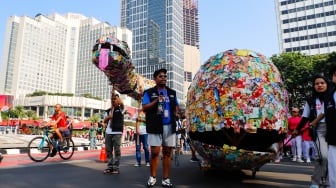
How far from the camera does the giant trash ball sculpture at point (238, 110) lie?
4914mm

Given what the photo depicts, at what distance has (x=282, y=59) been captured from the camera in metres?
29.5

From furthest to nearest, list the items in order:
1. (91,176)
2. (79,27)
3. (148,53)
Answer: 1. (79,27)
2. (148,53)
3. (91,176)

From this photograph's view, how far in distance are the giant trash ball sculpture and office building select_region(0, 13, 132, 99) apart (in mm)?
112766

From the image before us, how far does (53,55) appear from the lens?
135 meters

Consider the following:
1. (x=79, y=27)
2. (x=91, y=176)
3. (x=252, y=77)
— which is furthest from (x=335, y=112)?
(x=79, y=27)

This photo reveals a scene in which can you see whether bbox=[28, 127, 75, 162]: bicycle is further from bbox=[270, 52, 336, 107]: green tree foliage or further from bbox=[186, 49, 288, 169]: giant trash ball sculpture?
bbox=[270, 52, 336, 107]: green tree foliage

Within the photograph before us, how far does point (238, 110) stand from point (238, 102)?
0.14 meters

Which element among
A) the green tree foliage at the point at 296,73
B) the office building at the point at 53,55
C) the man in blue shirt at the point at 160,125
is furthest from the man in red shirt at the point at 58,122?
the office building at the point at 53,55

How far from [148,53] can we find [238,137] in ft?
416

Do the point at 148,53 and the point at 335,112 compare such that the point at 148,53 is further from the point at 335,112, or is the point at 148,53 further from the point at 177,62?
the point at 335,112

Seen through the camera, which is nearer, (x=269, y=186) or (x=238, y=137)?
(x=238, y=137)

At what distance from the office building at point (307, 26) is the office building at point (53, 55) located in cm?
5835

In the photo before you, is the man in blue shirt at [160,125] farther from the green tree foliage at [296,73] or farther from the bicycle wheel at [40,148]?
the green tree foliage at [296,73]

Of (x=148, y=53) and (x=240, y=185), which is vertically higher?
(x=148, y=53)
